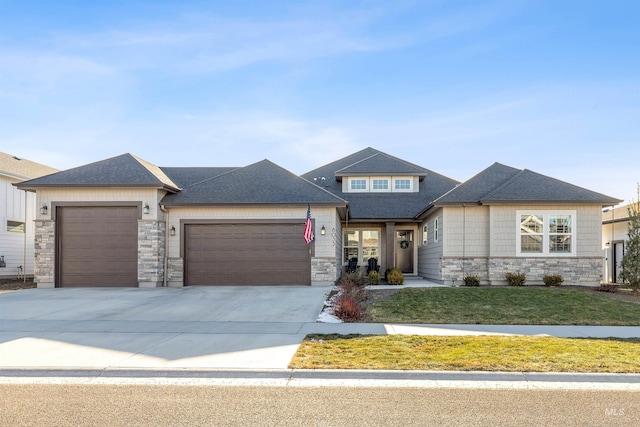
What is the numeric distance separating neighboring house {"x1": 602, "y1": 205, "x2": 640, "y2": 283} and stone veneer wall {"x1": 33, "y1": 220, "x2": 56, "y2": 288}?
24.1 m

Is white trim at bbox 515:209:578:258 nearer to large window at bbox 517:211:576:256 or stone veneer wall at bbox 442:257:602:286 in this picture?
large window at bbox 517:211:576:256

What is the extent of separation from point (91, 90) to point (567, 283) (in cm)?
1765

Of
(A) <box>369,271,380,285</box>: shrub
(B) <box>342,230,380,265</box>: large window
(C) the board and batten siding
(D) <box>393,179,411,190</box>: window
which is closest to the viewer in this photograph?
(A) <box>369,271,380,285</box>: shrub

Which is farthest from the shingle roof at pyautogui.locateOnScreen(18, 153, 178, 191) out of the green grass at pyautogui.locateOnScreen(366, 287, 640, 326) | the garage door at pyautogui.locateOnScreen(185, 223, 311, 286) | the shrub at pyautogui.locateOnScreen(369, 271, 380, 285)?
the green grass at pyautogui.locateOnScreen(366, 287, 640, 326)

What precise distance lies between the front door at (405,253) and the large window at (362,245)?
158 centimetres

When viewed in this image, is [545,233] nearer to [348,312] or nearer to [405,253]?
[405,253]

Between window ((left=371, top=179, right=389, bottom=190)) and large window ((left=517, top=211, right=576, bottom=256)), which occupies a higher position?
window ((left=371, top=179, right=389, bottom=190))

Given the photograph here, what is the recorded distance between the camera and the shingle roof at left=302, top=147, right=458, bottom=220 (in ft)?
74.7

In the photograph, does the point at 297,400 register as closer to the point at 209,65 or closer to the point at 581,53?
the point at 209,65

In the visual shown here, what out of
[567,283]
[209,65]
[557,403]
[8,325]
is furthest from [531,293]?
[8,325]

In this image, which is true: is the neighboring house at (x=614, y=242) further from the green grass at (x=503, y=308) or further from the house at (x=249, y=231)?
the green grass at (x=503, y=308)

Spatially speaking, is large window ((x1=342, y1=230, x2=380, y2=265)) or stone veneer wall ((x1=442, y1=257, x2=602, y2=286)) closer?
stone veneer wall ((x1=442, y1=257, x2=602, y2=286))

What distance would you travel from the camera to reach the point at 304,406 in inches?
196

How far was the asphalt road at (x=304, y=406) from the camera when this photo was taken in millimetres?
4562
